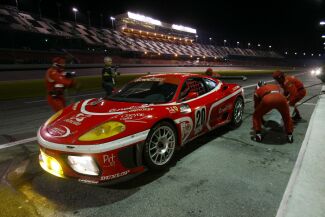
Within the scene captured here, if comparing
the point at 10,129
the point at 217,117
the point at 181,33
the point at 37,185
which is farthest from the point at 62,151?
the point at 181,33

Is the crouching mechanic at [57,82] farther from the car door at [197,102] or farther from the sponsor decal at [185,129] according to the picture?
the sponsor decal at [185,129]

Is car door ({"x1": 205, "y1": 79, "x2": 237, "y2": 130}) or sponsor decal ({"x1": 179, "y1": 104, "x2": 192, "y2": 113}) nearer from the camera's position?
sponsor decal ({"x1": 179, "y1": 104, "x2": 192, "y2": 113})

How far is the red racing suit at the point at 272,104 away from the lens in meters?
4.30

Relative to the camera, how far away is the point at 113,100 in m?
4.04

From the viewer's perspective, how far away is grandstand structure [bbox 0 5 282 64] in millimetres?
34906

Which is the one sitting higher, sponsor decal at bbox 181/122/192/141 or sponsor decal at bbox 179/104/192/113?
sponsor decal at bbox 179/104/192/113

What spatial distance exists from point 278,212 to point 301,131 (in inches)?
130

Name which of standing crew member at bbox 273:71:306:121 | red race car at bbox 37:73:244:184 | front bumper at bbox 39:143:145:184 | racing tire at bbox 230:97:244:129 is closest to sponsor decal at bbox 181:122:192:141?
red race car at bbox 37:73:244:184

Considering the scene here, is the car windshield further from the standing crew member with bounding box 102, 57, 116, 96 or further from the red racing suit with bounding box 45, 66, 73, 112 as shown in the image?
the standing crew member with bounding box 102, 57, 116, 96

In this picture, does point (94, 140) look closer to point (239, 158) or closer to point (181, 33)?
point (239, 158)

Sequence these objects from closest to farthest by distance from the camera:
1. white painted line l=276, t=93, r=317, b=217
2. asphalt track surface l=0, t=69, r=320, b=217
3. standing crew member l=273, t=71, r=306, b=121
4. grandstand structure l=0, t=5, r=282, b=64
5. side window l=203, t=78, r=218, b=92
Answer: white painted line l=276, t=93, r=317, b=217 → asphalt track surface l=0, t=69, r=320, b=217 → side window l=203, t=78, r=218, b=92 → standing crew member l=273, t=71, r=306, b=121 → grandstand structure l=0, t=5, r=282, b=64

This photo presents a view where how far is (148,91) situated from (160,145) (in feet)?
3.97

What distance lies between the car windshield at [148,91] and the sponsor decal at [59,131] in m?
1.12

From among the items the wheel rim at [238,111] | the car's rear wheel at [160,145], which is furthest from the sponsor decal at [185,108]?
the wheel rim at [238,111]
